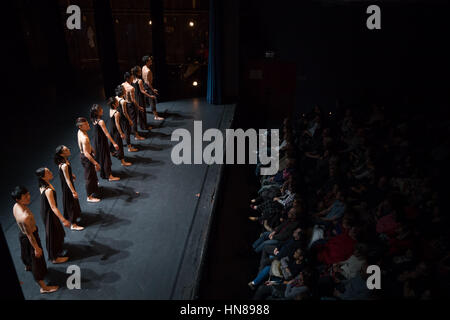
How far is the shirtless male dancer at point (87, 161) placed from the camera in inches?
191

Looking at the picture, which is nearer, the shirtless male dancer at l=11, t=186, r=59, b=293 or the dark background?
the shirtless male dancer at l=11, t=186, r=59, b=293

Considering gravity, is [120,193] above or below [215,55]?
below

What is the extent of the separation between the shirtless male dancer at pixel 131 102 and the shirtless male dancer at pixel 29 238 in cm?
330

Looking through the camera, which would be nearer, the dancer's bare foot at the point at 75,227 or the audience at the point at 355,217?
the audience at the point at 355,217

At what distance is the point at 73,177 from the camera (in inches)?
179

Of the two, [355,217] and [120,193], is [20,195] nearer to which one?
[120,193]

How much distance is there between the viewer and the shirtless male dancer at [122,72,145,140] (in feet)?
21.3

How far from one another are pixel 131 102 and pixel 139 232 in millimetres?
2984

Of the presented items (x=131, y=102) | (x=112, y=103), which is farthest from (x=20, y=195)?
(x=131, y=102)

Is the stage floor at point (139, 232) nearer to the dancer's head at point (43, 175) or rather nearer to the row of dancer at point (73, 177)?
the row of dancer at point (73, 177)

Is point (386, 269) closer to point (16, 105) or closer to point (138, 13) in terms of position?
point (16, 105)

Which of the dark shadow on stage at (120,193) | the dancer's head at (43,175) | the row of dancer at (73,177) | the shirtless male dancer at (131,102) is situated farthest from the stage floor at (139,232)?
the dancer's head at (43,175)

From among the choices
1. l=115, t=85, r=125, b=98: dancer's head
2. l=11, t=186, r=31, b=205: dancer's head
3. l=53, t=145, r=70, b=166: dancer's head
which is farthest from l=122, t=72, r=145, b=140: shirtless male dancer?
l=11, t=186, r=31, b=205: dancer's head

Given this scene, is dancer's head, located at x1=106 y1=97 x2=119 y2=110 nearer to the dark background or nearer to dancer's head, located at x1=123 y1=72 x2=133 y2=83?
dancer's head, located at x1=123 y1=72 x2=133 y2=83
